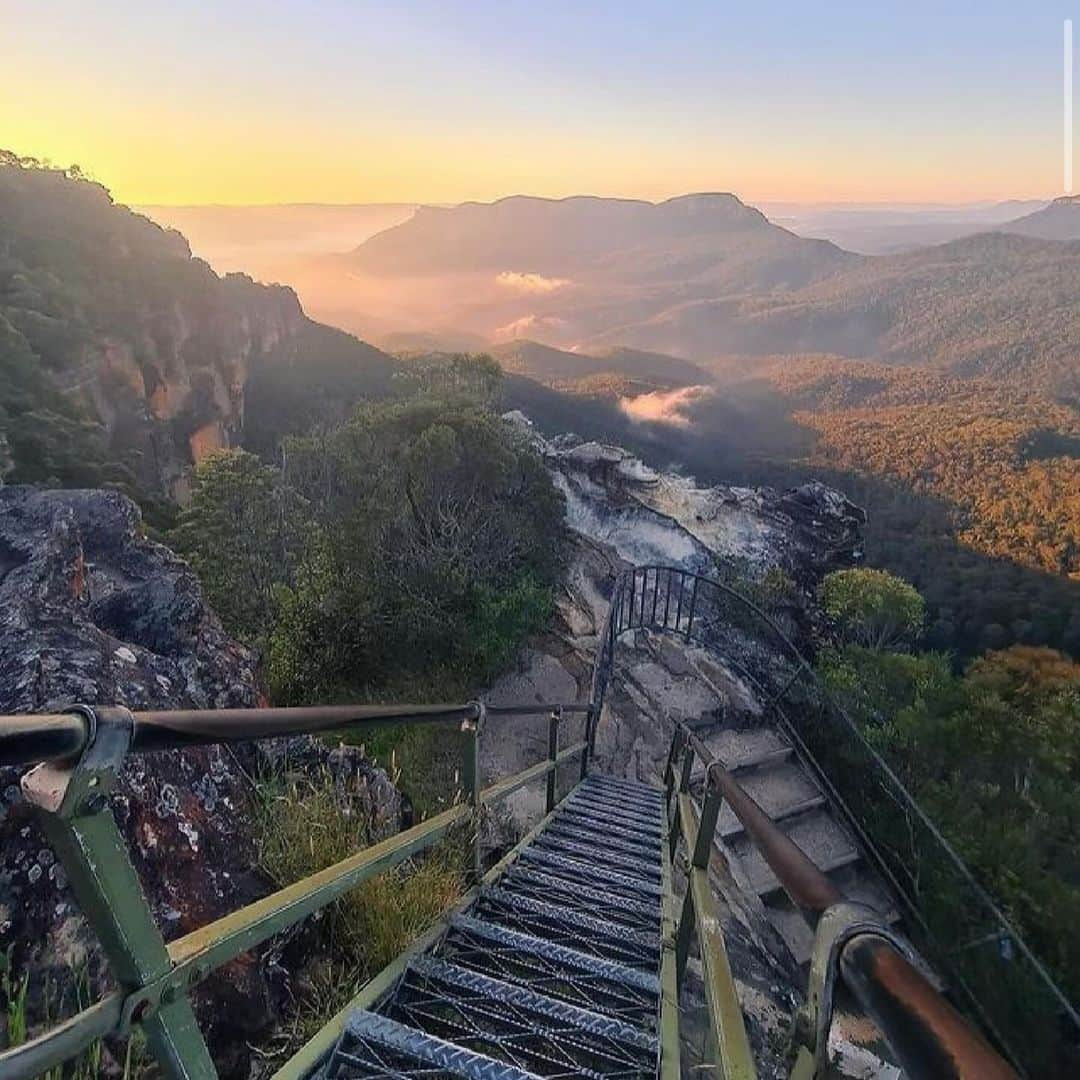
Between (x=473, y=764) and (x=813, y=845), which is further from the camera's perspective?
(x=813, y=845)

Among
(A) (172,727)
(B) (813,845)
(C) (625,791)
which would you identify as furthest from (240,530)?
(A) (172,727)

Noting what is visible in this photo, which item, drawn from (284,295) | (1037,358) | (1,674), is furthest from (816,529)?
(1037,358)

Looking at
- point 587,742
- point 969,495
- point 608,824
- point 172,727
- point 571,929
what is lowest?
point 969,495

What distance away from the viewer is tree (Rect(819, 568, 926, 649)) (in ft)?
68.0

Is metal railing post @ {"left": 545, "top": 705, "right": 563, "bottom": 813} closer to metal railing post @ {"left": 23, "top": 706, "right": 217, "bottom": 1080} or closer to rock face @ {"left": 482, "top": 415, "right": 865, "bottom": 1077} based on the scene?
rock face @ {"left": 482, "top": 415, "right": 865, "bottom": 1077}

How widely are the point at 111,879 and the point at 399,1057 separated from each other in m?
1.25

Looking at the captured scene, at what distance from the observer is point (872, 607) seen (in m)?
21.4

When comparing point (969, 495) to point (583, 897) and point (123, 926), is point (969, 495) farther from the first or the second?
point (123, 926)

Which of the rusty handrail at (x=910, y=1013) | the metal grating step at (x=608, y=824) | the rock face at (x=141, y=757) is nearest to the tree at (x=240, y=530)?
the rock face at (x=141, y=757)

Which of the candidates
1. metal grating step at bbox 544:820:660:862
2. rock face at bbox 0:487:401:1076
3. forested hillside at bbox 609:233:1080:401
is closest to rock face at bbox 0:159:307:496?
rock face at bbox 0:487:401:1076

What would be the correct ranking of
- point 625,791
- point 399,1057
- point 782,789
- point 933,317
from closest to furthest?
point 399,1057 → point 625,791 → point 782,789 → point 933,317

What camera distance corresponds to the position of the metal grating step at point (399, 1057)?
188cm

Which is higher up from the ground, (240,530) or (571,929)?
(571,929)

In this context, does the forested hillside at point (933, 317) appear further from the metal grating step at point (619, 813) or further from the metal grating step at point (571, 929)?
the metal grating step at point (571, 929)
